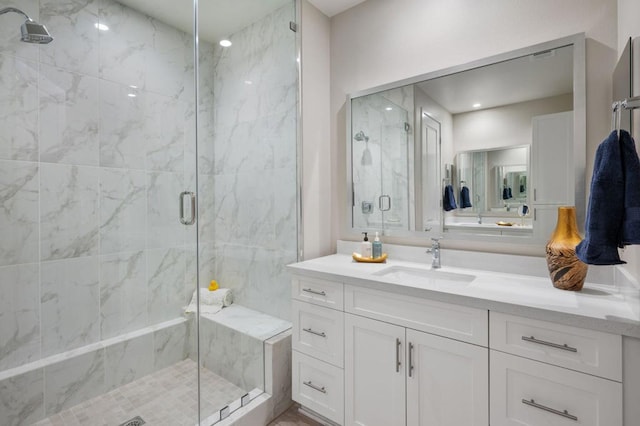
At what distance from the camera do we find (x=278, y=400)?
191cm

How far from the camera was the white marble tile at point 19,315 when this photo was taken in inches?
60.5

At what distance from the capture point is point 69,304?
1.73 metres

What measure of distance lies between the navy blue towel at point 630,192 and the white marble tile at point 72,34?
2.46 m

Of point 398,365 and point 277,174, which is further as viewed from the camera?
point 277,174

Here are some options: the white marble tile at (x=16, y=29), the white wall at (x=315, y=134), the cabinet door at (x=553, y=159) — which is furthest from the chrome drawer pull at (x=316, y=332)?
the white marble tile at (x=16, y=29)

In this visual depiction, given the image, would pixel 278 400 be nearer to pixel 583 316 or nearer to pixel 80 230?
pixel 80 230

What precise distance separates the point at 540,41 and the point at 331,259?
1.64 meters

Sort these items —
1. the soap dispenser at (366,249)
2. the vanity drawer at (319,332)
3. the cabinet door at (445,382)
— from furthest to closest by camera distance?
the soap dispenser at (366,249) < the vanity drawer at (319,332) < the cabinet door at (445,382)

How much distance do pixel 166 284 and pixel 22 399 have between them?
2.71 ft

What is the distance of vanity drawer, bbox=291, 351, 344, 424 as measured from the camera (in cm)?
163

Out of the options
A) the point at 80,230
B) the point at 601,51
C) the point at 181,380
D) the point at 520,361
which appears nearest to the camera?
the point at 520,361

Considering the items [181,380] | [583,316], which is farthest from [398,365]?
[181,380]

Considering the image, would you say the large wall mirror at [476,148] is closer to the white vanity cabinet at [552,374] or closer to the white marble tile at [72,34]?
the white vanity cabinet at [552,374]

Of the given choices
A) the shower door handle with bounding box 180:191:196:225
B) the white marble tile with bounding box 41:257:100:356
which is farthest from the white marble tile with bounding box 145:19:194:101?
the white marble tile with bounding box 41:257:100:356
